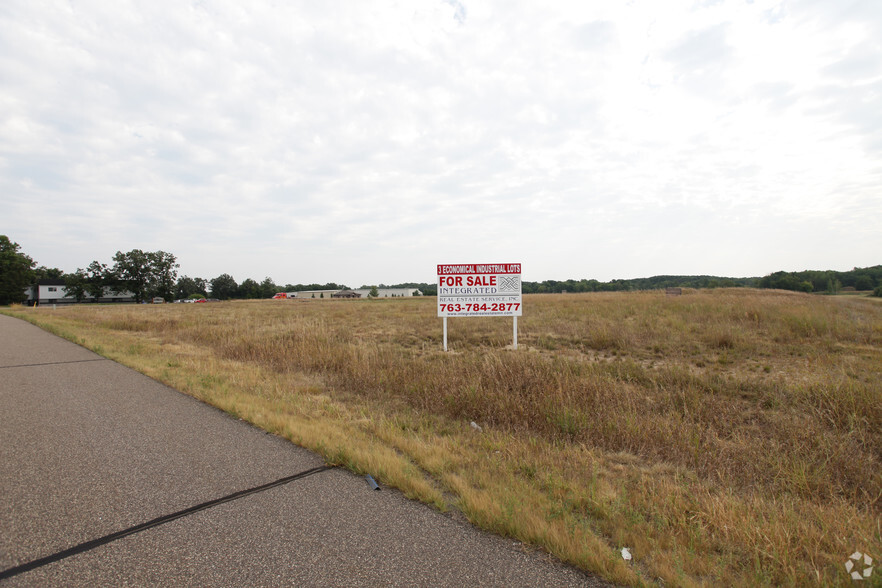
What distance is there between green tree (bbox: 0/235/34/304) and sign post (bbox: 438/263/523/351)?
101m

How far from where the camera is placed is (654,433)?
5.21 m

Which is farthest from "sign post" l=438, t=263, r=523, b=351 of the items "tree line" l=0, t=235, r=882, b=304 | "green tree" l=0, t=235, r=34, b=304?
"green tree" l=0, t=235, r=34, b=304

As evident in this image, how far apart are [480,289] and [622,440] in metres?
8.13

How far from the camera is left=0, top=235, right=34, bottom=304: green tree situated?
241ft

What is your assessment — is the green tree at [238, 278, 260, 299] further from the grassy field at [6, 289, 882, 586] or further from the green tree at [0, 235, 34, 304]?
the grassy field at [6, 289, 882, 586]

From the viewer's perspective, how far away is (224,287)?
135250 mm

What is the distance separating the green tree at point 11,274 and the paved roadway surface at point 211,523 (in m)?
102

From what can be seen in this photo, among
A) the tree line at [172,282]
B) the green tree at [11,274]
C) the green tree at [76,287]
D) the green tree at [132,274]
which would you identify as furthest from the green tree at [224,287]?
the green tree at [11,274]

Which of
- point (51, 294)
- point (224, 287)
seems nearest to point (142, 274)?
point (51, 294)

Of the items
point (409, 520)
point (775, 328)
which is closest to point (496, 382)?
point (409, 520)

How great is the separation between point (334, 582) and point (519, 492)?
175cm

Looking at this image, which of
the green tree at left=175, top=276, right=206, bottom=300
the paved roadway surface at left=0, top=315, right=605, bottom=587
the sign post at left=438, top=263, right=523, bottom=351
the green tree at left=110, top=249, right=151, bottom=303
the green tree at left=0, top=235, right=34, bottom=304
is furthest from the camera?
the green tree at left=175, top=276, right=206, bottom=300

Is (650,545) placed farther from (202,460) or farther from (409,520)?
(202,460)

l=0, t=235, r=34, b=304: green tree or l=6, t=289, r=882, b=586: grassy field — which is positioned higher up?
l=0, t=235, r=34, b=304: green tree
